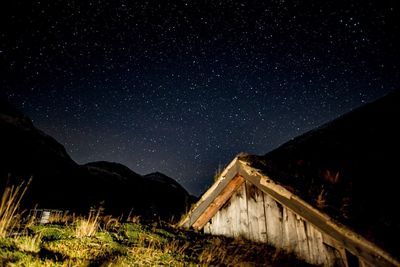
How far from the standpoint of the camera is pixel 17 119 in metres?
29.5

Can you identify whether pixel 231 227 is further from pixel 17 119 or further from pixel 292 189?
pixel 17 119

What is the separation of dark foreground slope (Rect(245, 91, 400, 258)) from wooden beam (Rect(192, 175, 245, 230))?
710 mm

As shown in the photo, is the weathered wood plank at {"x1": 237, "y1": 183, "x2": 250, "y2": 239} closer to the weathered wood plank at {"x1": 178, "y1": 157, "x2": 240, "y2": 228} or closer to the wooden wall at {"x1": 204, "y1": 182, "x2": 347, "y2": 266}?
the wooden wall at {"x1": 204, "y1": 182, "x2": 347, "y2": 266}

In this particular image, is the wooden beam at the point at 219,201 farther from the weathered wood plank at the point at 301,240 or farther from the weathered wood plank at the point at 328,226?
the weathered wood plank at the point at 301,240

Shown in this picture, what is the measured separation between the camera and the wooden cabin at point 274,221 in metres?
3.40

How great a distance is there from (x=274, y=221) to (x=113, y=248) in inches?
125

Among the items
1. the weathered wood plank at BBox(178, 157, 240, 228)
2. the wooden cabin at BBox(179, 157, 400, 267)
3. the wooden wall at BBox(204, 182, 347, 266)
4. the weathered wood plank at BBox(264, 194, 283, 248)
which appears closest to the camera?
the wooden cabin at BBox(179, 157, 400, 267)

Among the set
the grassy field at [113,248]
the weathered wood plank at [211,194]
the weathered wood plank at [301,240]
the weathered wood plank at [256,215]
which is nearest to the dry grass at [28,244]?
the grassy field at [113,248]

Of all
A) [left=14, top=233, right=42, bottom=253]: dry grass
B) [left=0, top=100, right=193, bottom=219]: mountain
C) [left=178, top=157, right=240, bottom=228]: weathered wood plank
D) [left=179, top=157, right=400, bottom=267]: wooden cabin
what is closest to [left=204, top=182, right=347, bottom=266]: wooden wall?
[left=179, top=157, right=400, bottom=267]: wooden cabin

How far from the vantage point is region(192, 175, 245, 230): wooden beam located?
19.2 feet

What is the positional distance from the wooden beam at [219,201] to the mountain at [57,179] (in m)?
13.7

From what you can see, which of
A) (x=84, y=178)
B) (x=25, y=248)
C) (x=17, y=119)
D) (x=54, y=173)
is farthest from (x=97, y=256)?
(x=17, y=119)

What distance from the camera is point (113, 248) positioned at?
3838 millimetres

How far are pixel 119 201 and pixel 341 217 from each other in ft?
95.6
